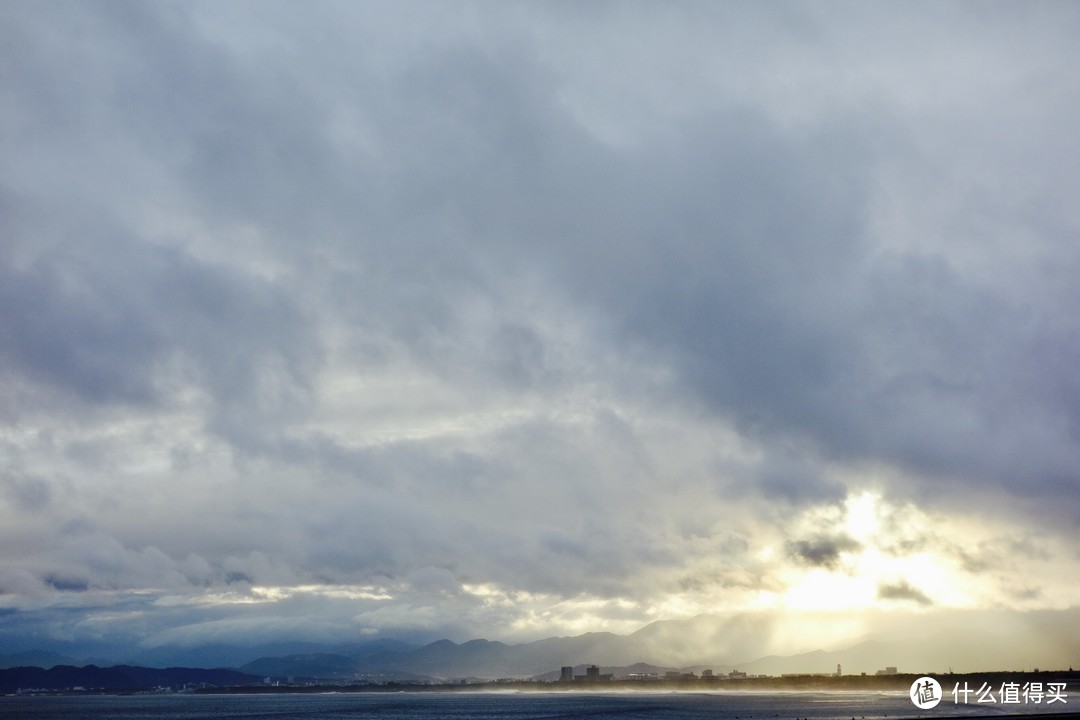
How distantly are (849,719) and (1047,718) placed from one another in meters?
45.0

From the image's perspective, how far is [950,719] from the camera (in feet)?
563

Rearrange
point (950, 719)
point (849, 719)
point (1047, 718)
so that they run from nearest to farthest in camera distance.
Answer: point (1047, 718)
point (950, 719)
point (849, 719)

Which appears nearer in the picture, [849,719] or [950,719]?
[950,719]

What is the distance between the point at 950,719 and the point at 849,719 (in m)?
25.4

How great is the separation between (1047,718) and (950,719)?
19.6m

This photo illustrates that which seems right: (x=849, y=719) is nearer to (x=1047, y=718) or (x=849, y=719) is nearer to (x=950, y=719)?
(x=950, y=719)

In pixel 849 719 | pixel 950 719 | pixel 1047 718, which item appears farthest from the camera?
pixel 849 719

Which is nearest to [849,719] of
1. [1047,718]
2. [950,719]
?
[950,719]

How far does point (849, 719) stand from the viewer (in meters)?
192

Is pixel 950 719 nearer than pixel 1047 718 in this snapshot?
No

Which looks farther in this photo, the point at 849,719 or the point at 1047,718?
the point at 849,719

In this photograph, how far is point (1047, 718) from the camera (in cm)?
15562
